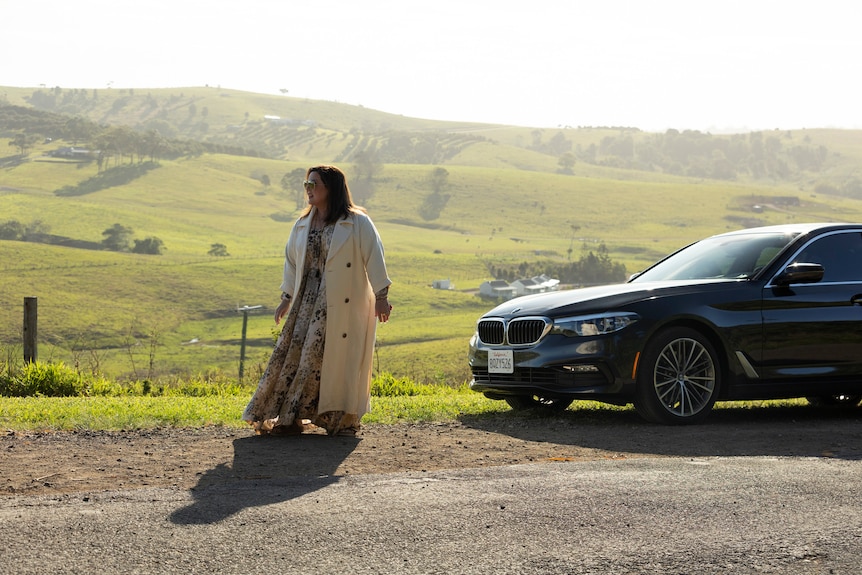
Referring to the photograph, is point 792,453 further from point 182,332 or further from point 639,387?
point 182,332

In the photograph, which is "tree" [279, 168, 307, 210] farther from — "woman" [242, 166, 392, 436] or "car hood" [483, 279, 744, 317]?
"woman" [242, 166, 392, 436]

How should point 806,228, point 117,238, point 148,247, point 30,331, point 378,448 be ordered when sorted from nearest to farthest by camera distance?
point 378,448 → point 806,228 → point 30,331 → point 148,247 → point 117,238

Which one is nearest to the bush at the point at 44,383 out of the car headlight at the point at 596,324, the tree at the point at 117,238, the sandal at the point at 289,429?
the sandal at the point at 289,429

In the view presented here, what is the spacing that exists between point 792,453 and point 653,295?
6.87 feet

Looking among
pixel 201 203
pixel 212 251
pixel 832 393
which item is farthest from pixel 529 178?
pixel 832 393

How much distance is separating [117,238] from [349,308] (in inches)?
4802

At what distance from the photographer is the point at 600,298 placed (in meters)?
9.62

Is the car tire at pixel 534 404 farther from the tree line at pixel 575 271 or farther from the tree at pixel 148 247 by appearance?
the tree at pixel 148 247

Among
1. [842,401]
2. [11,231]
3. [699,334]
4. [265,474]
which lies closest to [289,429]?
[265,474]

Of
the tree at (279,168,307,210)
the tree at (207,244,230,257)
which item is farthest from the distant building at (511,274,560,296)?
the tree at (279,168,307,210)

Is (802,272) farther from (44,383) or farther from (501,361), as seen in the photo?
(44,383)

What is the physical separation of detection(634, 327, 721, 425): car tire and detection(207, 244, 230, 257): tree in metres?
114

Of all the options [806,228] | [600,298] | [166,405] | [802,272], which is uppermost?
[806,228]

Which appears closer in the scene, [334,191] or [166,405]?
[334,191]
